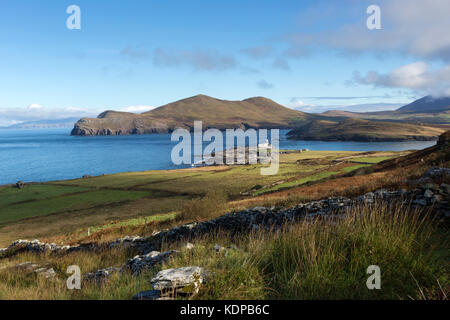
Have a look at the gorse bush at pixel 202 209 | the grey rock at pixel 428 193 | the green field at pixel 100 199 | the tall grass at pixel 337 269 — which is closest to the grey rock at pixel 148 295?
the tall grass at pixel 337 269

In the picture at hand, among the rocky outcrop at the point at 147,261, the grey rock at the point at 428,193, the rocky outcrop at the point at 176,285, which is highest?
the grey rock at the point at 428,193

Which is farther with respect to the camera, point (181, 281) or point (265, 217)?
point (265, 217)

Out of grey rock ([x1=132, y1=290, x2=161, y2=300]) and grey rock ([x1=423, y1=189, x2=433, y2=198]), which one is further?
grey rock ([x1=423, y1=189, x2=433, y2=198])

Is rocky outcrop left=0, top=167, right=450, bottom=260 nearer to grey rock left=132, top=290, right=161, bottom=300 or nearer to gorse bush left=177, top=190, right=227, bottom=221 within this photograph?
gorse bush left=177, top=190, right=227, bottom=221

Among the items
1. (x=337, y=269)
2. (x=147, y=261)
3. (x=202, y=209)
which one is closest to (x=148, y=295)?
(x=337, y=269)

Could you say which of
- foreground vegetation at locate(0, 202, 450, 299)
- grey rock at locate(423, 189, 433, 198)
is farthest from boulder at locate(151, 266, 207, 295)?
grey rock at locate(423, 189, 433, 198)

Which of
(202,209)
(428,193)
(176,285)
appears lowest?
(202,209)

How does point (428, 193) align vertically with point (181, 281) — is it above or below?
above

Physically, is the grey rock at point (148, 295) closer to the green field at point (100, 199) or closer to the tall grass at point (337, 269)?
the tall grass at point (337, 269)

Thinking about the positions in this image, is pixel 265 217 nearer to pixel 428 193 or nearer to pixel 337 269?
pixel 428 193

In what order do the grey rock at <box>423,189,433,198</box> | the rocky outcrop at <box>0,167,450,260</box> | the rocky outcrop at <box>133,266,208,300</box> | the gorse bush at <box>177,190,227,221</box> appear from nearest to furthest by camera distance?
the rocky outcrop at <box>133,266,208,300</box> → the grey rock at <box>423,189,433,198</box> → the rocky outcrop at <box>0,167,450,260</box> → the gorse bush at <box>177,190,227,221</box>

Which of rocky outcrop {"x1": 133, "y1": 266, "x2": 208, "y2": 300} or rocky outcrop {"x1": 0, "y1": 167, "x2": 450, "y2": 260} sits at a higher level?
rocky outcrop {"x1": 133, "y1": 266, "x2": 208, "y2": 300}

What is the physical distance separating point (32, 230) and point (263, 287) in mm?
34504
